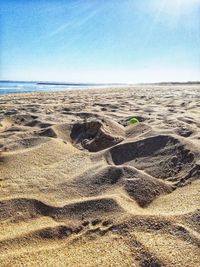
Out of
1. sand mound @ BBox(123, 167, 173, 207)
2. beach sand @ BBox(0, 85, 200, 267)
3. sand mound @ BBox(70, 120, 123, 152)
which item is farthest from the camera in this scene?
sand mound @ BBox(70, 120, 123, 152)

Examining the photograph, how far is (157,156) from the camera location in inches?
96.2

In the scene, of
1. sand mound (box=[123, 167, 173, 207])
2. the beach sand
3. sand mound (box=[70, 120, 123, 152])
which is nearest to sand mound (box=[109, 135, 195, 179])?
the beach sand

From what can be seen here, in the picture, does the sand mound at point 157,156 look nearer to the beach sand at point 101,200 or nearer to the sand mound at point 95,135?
the beach sand at point 101,200

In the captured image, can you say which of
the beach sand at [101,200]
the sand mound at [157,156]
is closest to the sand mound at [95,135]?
the beach sand at [101,200]

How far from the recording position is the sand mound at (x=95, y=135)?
117 inches

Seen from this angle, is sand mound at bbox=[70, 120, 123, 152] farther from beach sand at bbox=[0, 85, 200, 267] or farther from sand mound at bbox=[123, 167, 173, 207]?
sand mound at bbox=[123, 167, 173, 207]

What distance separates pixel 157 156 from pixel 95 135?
94cm

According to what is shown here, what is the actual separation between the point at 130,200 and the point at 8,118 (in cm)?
328

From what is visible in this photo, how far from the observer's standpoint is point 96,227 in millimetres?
1531

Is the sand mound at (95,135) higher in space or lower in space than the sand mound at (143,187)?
lower

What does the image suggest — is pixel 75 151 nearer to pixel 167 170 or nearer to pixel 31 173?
pixel 31 173

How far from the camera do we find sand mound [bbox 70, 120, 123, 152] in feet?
9.79

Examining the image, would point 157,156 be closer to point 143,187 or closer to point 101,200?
point 143,187

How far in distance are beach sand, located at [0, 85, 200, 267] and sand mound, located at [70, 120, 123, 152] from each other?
0.02 metres
